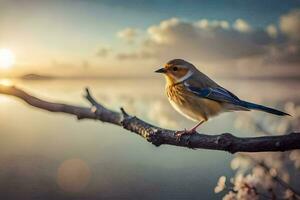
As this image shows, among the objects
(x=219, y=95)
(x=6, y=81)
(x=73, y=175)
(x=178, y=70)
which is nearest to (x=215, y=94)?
(x=219, y=95)

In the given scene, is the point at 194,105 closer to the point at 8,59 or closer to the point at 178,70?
the point at 178,70

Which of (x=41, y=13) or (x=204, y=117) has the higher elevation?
(x=41, y=13)

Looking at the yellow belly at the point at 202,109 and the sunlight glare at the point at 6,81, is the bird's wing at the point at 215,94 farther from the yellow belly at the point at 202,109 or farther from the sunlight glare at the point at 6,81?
the sunlight glare at the point at 6,81

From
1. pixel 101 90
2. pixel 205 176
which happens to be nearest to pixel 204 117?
pixel 205 176

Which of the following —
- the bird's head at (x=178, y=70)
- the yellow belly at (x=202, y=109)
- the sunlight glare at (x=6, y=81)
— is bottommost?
the yellow belly at (x=202, y=109)

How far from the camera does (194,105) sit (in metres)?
1.15

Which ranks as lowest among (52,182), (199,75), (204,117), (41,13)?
(52,182)

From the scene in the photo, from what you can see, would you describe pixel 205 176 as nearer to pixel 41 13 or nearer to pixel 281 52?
pixel 281 52

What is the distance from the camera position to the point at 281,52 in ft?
4.49

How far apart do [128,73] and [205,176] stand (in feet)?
1.20

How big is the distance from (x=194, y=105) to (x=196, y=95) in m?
0.02

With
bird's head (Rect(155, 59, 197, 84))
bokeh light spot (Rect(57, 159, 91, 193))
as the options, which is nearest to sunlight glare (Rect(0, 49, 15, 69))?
bokeh light spot (Rect(57, 159, 91, 193))

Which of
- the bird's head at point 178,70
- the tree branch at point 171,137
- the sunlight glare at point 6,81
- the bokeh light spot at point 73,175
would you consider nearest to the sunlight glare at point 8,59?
the sunlight glare at point 6,81

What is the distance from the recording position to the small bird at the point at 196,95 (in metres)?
1.13
